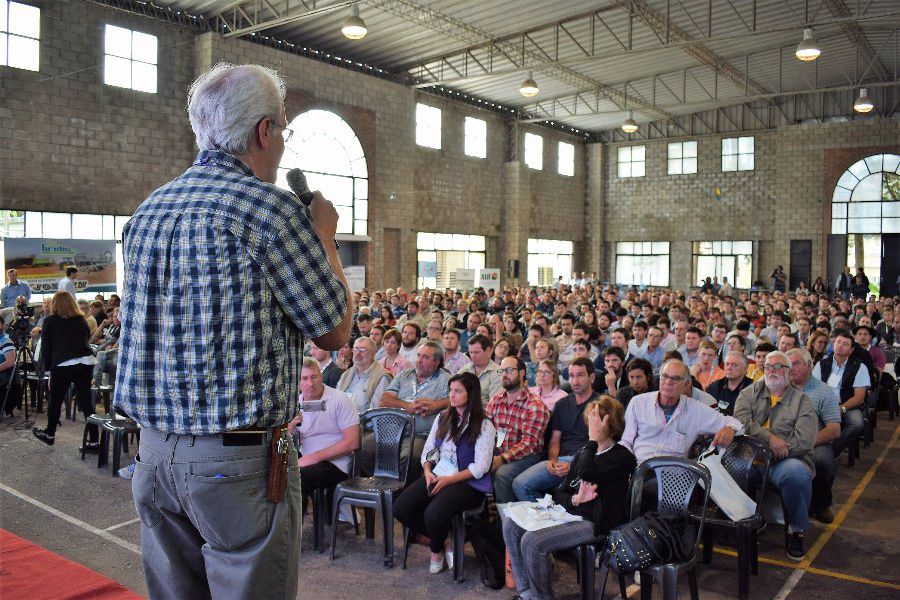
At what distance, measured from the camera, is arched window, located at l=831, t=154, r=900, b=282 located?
74.9ft

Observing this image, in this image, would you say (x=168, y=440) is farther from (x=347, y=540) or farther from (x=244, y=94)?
(x=347, y=540)

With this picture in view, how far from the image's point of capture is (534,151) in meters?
25.5

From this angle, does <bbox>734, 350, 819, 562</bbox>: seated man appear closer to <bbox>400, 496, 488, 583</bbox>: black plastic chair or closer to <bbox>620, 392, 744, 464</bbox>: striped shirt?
<bbox>620, 392, 744, 464</bbox>: striped shirt

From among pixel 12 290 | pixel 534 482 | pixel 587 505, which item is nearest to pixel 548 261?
pixel 12 290

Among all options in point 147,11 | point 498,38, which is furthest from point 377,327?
point 498,38

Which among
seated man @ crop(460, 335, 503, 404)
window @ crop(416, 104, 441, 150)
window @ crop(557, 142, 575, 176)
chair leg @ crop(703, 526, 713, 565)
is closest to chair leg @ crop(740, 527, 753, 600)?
chair leg @ crop(703, 526, 713, 565)

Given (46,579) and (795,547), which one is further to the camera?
(795,547)

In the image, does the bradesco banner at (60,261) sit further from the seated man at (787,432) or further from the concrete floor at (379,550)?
the seated man at (787,432)

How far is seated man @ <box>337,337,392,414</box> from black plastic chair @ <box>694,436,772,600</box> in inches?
113

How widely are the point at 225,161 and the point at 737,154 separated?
26.7 m

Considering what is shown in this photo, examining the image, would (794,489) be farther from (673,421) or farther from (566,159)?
(566,159)

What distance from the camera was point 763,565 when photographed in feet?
14.4

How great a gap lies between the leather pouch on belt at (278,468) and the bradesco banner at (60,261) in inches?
483

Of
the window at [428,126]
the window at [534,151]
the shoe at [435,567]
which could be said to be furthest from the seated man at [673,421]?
the window at [534,151]
